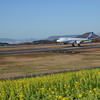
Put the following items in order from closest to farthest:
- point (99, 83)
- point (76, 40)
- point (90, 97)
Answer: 1. point (90, 97)
2. point (99, 83)
3. point (76, 40)

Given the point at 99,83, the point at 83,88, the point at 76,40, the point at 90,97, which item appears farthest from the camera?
the point at 76,40

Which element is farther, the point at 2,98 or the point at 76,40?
the point at 76,40

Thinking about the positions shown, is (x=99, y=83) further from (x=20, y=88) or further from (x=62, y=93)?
(x=20, y=88)

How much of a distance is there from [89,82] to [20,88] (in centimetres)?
386

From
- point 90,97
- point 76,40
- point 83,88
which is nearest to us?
point 90,97

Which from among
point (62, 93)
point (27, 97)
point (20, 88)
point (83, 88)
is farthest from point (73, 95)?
point (20, 88)

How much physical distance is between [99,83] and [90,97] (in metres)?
3.36

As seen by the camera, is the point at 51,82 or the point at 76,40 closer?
the point at 51,82

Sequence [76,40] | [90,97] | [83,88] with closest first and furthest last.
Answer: [90,97]
[83,88]
[76,40]

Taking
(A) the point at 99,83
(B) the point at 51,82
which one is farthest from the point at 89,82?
(B) the point at 51,82

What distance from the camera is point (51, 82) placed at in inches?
481

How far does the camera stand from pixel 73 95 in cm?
987

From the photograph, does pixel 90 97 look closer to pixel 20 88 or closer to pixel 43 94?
pixel 43 94

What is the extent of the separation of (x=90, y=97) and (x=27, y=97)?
10.1 feet
